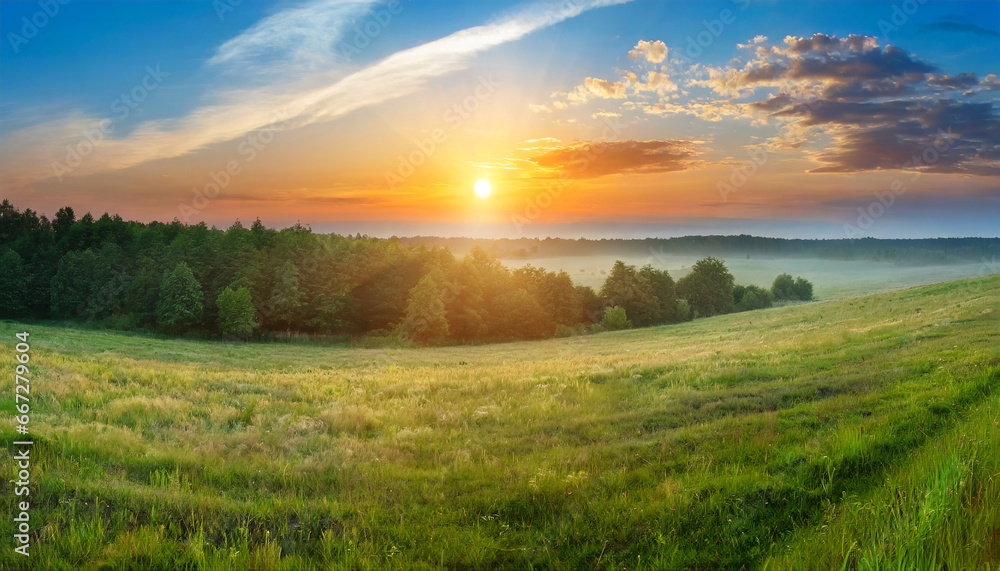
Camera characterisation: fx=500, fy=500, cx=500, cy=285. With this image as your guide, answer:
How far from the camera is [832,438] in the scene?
23.9 feet

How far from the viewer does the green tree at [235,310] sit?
188 ft

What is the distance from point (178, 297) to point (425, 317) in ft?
93.6

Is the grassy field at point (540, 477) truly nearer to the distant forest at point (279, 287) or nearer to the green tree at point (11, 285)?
the distant forest at point (279, 287)

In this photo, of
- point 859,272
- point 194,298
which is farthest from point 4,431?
A: point 859,272

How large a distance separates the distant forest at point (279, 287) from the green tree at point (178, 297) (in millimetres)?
153

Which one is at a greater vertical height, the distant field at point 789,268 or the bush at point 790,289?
the distant field at point 789,268

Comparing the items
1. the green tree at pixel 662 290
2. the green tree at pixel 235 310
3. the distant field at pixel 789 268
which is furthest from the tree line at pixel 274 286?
the distant field at pixel 789 268

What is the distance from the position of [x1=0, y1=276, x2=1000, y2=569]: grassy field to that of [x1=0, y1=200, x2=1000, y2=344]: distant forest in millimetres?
52148

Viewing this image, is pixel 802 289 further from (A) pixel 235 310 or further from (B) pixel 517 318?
(A) pixel 235 310

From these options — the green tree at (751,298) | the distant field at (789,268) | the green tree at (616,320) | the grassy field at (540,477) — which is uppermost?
the distant field at (789,268)

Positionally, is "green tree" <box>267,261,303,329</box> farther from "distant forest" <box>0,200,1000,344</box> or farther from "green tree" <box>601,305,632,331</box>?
"green tree" <box>601,305,632,331</box>

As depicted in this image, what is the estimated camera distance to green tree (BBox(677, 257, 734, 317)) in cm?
9350

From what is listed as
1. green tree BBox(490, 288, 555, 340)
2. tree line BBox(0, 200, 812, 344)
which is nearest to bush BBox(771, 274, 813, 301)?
tree line BBox(0, 200, 812, 344)

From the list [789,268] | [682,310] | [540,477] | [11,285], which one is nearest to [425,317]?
[682,310]
